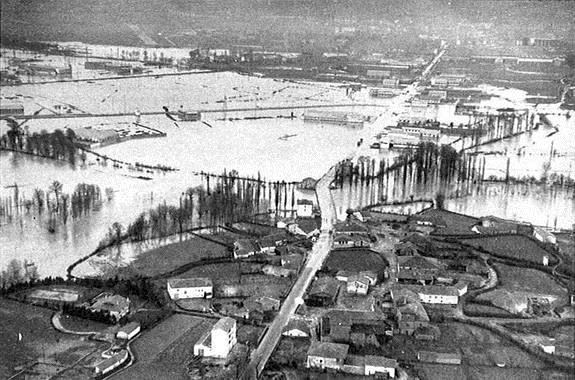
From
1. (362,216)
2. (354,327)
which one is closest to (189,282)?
(354,327)

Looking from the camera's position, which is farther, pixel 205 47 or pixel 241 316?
pixel 205 47

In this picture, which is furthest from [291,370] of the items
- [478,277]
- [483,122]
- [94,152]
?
[483,122]

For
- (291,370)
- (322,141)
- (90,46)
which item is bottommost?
(291,370)

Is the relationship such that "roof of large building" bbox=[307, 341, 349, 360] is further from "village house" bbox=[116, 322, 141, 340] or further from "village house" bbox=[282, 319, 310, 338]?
"village house" bbox=[116, 322, 141, 340]

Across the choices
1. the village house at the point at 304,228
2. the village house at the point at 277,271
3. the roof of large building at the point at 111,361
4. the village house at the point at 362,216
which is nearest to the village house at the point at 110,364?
the roof of large building at the point at 111,361

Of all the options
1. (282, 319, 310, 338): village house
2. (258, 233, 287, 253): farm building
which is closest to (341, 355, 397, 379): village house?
(282, 319, 310, 338): village house

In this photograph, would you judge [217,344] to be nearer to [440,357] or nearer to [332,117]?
[440,357]

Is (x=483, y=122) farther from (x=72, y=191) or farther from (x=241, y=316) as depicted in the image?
(x=241, y=316)

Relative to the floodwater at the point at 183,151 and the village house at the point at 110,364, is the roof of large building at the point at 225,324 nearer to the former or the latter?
the village house at the point at 110,364
